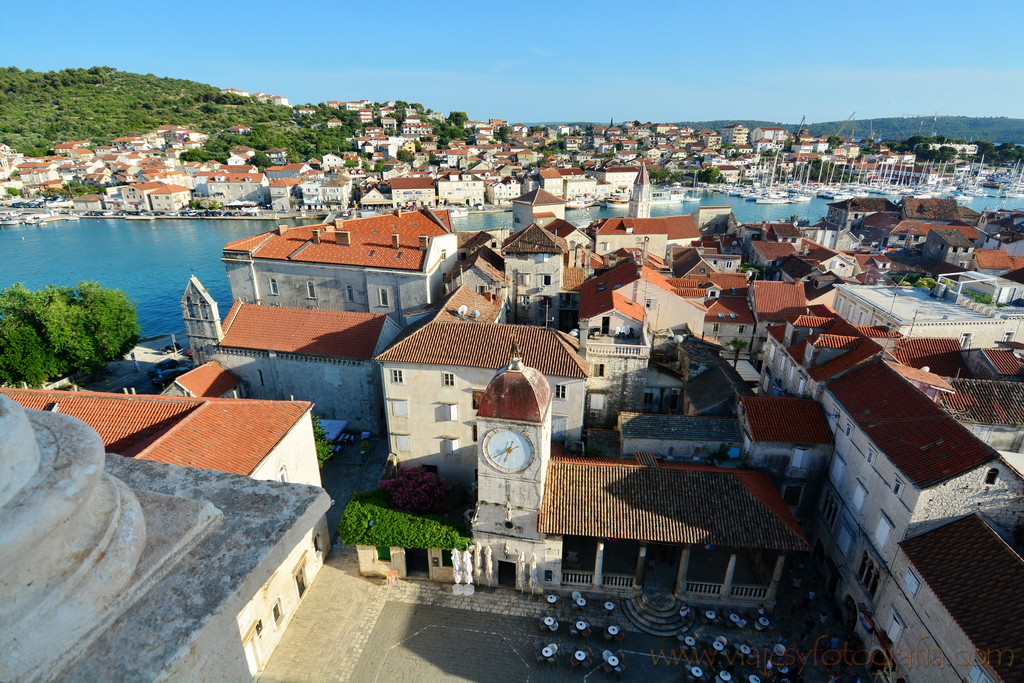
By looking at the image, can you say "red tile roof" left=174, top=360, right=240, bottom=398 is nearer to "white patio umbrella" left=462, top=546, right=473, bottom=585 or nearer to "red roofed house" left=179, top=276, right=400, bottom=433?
"red roofed house" left=179, top=276, right=400, bottom=433

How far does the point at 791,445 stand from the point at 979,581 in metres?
8.98

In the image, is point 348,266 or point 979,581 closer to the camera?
point 979,581

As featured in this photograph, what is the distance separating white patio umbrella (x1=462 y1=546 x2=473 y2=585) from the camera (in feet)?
79.2

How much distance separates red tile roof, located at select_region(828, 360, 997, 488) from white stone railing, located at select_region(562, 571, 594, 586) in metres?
13.5

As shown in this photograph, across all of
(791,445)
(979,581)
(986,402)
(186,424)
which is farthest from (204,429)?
(986,402)

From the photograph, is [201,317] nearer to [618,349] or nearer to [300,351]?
[300,351]

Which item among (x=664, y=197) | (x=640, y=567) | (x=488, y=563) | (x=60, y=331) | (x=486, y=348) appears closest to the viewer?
(x=640, y=567)

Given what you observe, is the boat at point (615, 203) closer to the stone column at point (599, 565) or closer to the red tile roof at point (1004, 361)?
the red tile roof at point (1004, 361)

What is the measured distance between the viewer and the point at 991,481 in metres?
19.6

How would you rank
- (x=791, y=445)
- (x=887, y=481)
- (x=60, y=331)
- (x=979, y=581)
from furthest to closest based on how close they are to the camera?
1. (x=60, y=331)
2. (x=791, y=445)
3. (x=887, y=481)
4. (x=979, y=581)

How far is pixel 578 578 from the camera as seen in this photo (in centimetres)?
2506

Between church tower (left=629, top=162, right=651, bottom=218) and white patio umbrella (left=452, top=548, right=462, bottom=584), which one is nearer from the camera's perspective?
white patio umbrella (left=452, top=548, right=462, bottom=584)

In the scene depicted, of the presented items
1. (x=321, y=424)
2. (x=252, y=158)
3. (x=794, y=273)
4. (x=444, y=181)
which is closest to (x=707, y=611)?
(x=321, y=424)

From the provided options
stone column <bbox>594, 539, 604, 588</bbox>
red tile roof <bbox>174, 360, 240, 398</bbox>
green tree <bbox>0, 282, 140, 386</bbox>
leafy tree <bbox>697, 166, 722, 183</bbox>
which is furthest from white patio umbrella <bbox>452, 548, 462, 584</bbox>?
leafy tree <bbox>697, 166, 722, 183</bbox>
